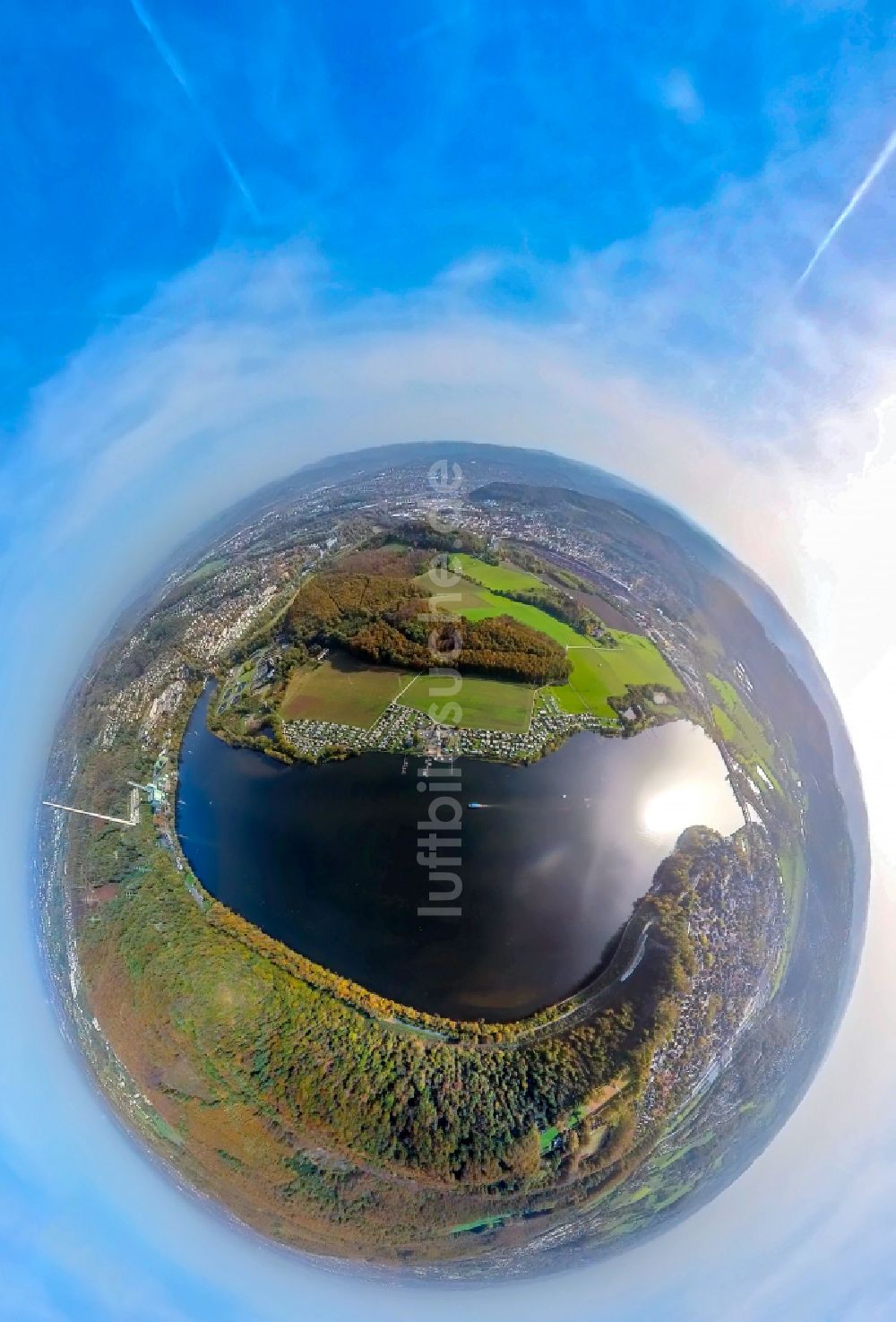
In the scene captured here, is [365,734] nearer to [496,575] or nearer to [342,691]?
[342,691]

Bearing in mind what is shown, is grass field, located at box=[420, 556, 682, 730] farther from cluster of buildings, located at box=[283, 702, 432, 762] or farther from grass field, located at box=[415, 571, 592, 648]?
cluster of buildings, located at box=[283, 702, 432, 762]

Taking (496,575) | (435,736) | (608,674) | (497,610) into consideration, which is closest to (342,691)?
(435,736)

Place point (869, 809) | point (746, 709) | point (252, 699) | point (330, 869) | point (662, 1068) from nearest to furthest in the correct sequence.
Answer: point (869, 809) → point (662, 1068) → point (746, 709) → point (330, 869) → point (252, 699)

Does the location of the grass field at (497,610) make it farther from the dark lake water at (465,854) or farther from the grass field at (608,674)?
the dark lake water at (465,854)

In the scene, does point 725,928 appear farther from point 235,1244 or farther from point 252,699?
point 252,699

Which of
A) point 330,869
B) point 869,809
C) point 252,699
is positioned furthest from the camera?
point 252,699

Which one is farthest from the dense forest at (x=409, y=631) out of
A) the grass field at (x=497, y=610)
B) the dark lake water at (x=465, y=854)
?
the dark lake water at (x=465, y=854)

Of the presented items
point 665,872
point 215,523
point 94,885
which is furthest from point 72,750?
point 665,872
